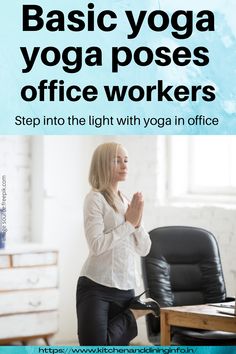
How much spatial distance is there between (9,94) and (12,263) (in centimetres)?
103

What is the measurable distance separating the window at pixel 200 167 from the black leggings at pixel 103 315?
0.56m

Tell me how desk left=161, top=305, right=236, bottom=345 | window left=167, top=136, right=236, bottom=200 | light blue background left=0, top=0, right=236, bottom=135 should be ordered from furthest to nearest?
window left=167, top=136, right=236, bottom=200, desk left=161, top=305, right=236, bottom=345, light blue background left=0, top=0, right=236, bottom=135

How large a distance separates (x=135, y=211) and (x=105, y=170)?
208 mm

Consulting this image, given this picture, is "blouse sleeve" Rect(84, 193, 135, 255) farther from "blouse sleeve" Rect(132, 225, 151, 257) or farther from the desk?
the desk

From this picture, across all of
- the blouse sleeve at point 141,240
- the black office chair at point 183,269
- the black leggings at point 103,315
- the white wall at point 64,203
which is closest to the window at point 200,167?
the black office chair at point 183,269

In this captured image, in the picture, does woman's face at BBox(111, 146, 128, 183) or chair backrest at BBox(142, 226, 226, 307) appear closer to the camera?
woman's face at BBox(111, 146, 128, 183)

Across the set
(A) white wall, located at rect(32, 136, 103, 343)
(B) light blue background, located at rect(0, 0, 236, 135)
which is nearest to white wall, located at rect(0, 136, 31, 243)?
(A) white wall, located at rect(32, 136, 103, 343)

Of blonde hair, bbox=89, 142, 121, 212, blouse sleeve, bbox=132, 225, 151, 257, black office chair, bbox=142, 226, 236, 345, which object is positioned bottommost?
black office chair, bbox=142, 226, 236, 345

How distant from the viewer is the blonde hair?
331 centimetres

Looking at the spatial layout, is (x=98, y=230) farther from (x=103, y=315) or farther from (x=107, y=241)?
(x=103, y=315)

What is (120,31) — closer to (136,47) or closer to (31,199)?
(136,47)

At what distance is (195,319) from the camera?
3.40 metres

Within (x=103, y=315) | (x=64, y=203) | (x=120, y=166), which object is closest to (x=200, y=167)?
(x=120, y=166)

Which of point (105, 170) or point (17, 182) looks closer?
point (105, 170)
